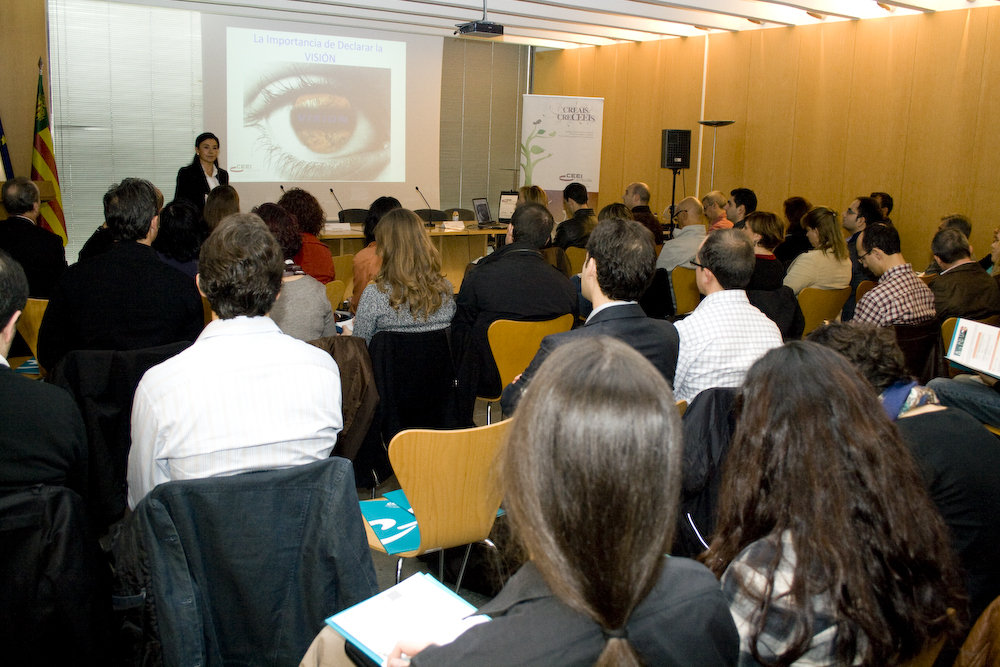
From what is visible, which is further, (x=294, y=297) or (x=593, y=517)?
(x=294, y=297)

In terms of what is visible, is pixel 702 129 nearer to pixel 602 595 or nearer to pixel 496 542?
pixel 496 542

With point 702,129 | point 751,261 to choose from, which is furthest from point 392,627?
point 702,129

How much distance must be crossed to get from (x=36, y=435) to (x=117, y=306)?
1.25 meters

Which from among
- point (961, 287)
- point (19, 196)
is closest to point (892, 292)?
point (961, 287)

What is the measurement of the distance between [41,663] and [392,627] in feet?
2.65

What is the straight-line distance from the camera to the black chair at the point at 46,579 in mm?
1495

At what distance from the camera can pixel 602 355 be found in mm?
919

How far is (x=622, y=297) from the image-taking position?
2.72 m

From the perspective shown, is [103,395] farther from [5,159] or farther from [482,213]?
[482,213]

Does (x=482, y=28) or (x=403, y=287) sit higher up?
(x=482, y=28)

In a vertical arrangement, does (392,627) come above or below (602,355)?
below

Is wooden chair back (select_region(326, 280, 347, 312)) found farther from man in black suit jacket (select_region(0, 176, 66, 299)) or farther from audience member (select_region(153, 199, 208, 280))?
man in black suit jacket (select_region(0, 176, 66, 299))

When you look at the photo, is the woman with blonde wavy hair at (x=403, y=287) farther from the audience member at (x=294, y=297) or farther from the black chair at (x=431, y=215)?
the black chair at (x=431, y=215)

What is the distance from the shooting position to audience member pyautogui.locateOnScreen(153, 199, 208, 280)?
11.7ft
